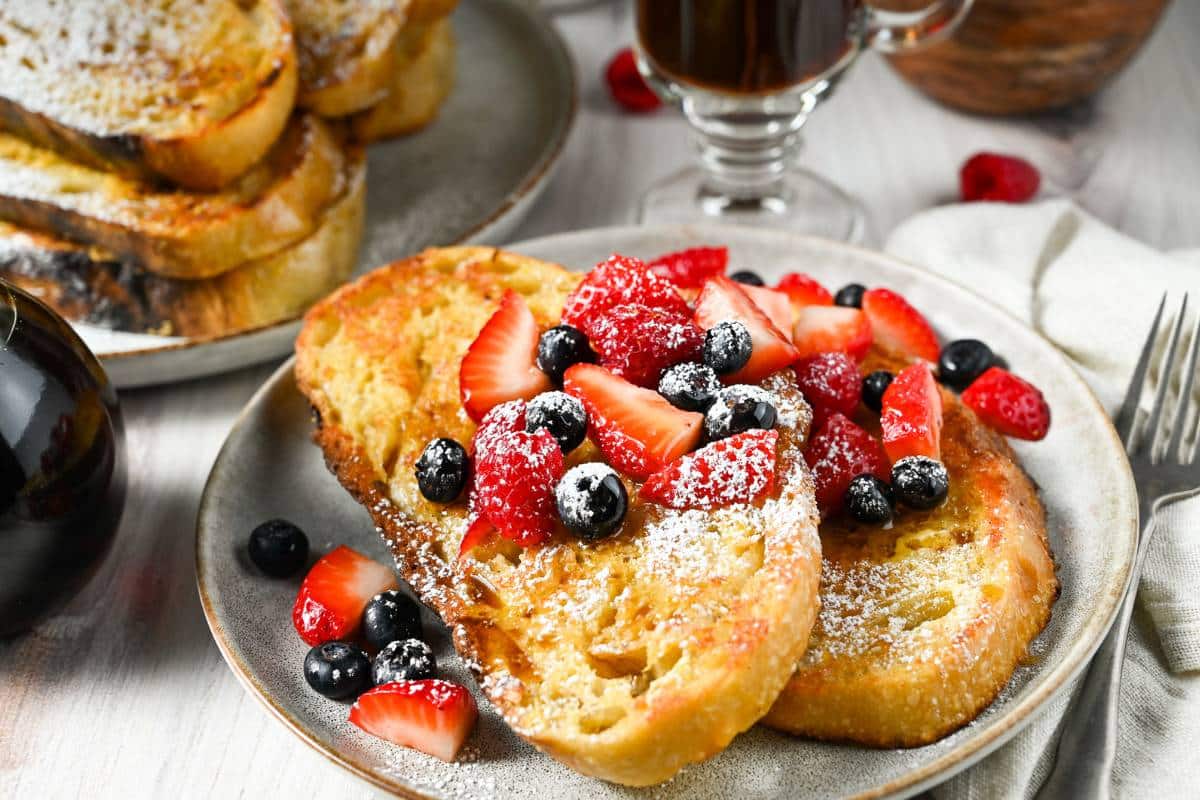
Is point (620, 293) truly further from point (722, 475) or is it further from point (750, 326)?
point (722, 475)

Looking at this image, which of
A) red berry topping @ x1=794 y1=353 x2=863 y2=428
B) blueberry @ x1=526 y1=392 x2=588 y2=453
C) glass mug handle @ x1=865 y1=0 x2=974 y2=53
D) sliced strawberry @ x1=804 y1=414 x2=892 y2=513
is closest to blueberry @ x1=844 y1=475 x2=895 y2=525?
sliced strawberry @ x1=804 y1=414 x2=892 y2=513

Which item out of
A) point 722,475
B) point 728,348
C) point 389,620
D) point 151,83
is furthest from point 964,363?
point 151,83

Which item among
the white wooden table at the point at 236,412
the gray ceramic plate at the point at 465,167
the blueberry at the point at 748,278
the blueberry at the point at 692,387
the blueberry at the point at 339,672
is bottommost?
the white wooden table at the point at 236,412

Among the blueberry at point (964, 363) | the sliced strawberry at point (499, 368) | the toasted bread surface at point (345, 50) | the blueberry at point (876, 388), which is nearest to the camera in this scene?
the sliced strawberry at point (499, 368)

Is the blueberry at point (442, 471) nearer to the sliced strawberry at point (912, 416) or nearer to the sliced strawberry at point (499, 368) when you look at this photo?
the sliced strawberry at point (499, 368)

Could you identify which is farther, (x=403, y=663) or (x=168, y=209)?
(x=168, y=209)

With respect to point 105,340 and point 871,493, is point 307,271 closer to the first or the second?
point 105,340

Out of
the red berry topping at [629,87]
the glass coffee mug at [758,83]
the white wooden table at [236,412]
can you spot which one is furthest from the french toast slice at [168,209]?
the red berry topping at [629,87]
